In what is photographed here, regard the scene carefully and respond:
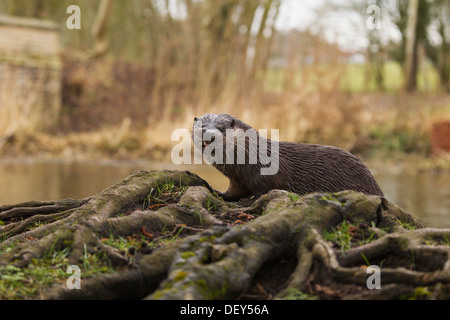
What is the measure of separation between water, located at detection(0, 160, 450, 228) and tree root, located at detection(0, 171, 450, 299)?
14.8 ft

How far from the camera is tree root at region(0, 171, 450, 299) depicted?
339 cm

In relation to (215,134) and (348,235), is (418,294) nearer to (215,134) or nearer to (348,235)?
(348,235)

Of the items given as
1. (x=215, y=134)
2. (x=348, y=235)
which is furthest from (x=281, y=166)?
(x=348, y=235)

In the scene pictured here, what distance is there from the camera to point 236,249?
3516mm

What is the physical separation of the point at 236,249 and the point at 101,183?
351 inches

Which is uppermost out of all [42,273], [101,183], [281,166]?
[281,166]

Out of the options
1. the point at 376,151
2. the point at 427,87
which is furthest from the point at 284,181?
the point at 427,87

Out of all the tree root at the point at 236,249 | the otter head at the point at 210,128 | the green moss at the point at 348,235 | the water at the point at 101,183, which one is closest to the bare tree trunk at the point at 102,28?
the water at the point at 101,183

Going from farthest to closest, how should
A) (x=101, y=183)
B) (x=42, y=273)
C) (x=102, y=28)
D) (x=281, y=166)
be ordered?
(x=102, y=28) < (x=101, y=183) < (x=281, y=166) < (x=42, y=273)

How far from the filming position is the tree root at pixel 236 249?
11.1 ft

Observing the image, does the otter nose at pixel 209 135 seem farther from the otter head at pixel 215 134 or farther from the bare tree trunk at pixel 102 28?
the bare tree trunk at pixel 102 28

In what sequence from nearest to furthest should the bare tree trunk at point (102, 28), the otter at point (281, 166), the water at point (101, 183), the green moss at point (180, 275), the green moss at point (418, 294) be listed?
1. the green moss at point (180, 275)
2. the green moss at point (418, 294)
3. the otter at point (281, 166)
4. the water at point (101, 183)
5. the bare tree trunk at point (102, 28)

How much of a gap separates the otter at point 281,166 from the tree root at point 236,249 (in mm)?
549
